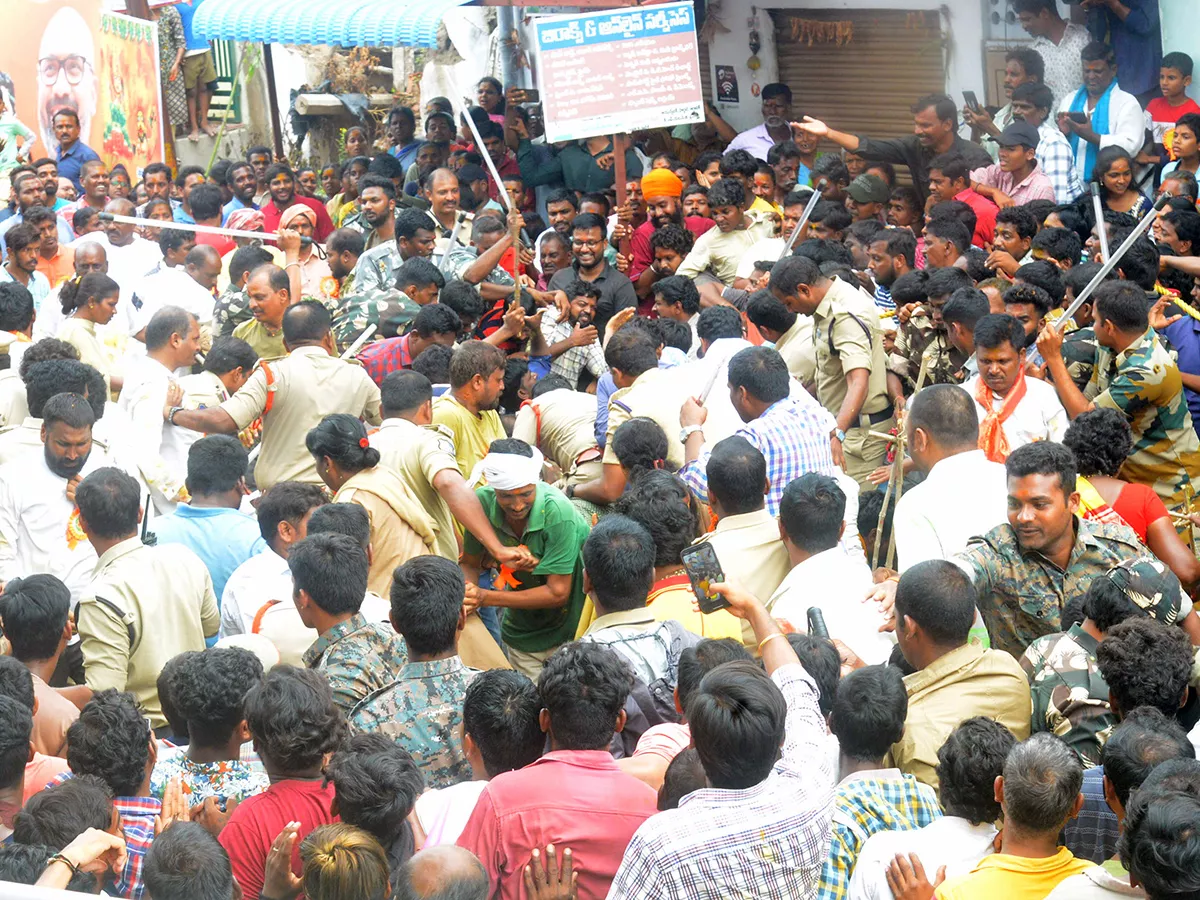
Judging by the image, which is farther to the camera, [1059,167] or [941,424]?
[1059,167]

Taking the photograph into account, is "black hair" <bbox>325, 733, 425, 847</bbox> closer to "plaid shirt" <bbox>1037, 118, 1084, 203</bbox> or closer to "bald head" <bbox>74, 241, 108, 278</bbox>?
"bald head" <bbox>74, 241, 108, 278</bbox>

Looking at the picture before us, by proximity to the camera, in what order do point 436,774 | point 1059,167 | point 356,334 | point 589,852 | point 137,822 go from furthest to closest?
point 1059,167
point 356,334
point 436,774
point 137,822
point 589,852

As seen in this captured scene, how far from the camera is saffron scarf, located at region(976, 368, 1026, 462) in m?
6.05

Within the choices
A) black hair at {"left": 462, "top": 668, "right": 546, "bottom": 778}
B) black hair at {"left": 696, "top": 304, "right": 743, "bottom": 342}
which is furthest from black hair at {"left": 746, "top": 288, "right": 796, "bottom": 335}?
black hair at {"left": 462, "top": 668, "right": 546, "bottom": 778}

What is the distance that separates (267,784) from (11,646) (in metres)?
1.24

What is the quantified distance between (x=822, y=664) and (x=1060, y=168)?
6519 mm

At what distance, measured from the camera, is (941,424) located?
17.4ft

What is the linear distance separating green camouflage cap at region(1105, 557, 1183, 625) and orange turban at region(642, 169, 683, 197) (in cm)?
623

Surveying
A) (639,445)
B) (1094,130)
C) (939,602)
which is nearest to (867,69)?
(1094,130)

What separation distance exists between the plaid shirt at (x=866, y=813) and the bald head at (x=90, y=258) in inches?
254

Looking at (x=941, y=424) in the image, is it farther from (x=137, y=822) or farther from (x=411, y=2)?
(x=411, y=2)

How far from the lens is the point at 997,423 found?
609cm

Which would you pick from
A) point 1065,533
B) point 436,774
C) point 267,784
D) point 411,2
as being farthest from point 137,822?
point 411,2

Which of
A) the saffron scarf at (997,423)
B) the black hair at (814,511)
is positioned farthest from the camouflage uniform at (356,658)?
the saffron scarf at (997,423)
